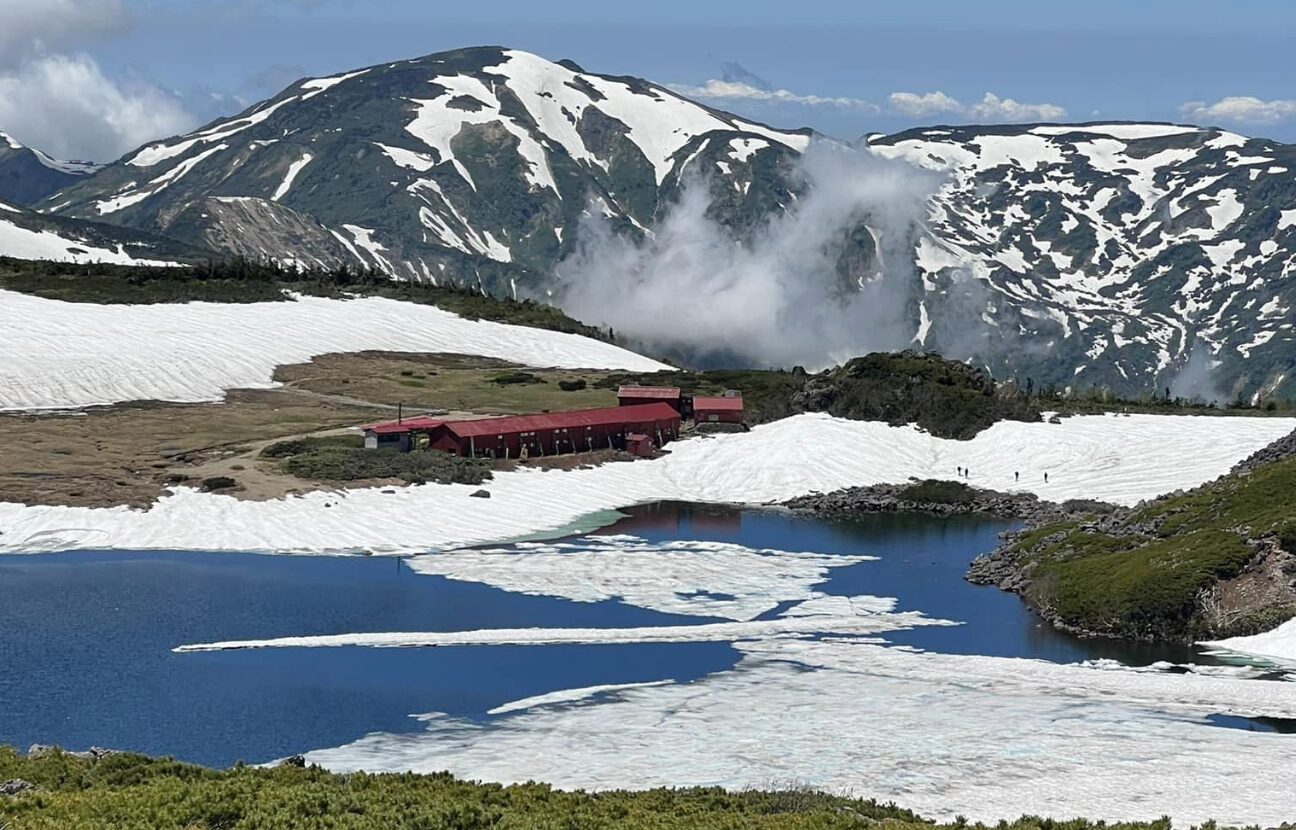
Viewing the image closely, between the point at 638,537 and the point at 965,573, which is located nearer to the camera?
the point at 965,573

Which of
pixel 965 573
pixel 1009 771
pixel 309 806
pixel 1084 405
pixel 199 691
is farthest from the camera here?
pixel 1084 405

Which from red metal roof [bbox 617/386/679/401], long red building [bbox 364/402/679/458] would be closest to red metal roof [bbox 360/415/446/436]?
long red building [bbox 364/402/679/458]

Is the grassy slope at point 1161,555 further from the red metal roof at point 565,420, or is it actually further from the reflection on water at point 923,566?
the red metal roof at point 565,420

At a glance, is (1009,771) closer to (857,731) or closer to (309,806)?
(857,731)

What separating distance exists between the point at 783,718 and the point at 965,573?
123ft

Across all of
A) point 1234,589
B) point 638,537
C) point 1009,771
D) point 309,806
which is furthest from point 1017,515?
point 309,806

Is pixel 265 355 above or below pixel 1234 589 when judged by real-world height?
above

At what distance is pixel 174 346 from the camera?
16150 cm

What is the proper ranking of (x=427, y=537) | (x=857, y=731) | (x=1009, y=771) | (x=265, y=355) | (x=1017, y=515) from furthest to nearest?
(x=265, y=355)
(x=1017, y=515)
(x=427, y=537)
(x=857, y=731)
(x=1009, y=771)

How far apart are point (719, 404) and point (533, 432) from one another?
77.3 ft

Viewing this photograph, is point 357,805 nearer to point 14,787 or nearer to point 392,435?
point 14,787

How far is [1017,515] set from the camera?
367ft

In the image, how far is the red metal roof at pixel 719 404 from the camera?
140 meters

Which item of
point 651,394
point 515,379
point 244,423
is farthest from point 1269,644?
point 515,379
